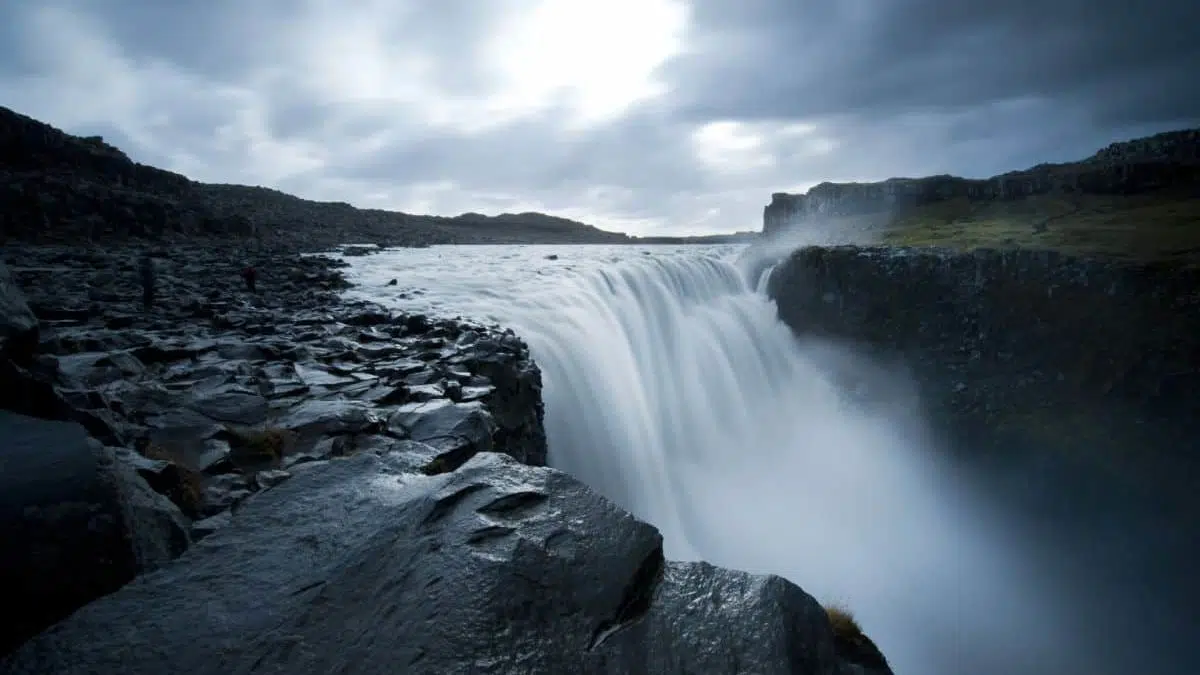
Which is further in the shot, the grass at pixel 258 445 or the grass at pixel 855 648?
the grass at pixel 258 445

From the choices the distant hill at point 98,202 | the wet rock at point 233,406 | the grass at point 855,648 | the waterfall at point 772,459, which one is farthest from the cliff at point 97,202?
the grass at point 855,648

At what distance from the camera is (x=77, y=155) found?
55.1 metres

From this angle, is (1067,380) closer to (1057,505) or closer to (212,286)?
(1057,505)

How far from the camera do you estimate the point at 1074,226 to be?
2733 centimetres

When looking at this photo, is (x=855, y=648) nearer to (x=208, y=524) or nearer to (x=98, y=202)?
(x=208, y=524)

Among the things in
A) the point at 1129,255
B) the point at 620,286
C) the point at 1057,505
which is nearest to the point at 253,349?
the point at 620,286

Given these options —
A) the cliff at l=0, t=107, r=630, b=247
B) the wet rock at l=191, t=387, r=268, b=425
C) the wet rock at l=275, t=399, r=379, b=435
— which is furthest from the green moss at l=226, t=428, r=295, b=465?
the cliff at l=0, t=107, r=630, b=247

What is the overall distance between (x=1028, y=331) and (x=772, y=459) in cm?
1201

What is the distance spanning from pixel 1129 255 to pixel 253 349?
3094 cm

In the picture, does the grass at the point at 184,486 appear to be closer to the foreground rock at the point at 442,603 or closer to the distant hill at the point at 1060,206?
the foreground rock at the point at 442,603

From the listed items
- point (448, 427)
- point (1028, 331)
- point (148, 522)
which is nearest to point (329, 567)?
point (148, 522)

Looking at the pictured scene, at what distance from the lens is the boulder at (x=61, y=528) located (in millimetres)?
2734

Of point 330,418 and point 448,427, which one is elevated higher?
point 330,418

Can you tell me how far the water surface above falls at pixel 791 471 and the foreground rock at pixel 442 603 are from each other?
8.63 m
